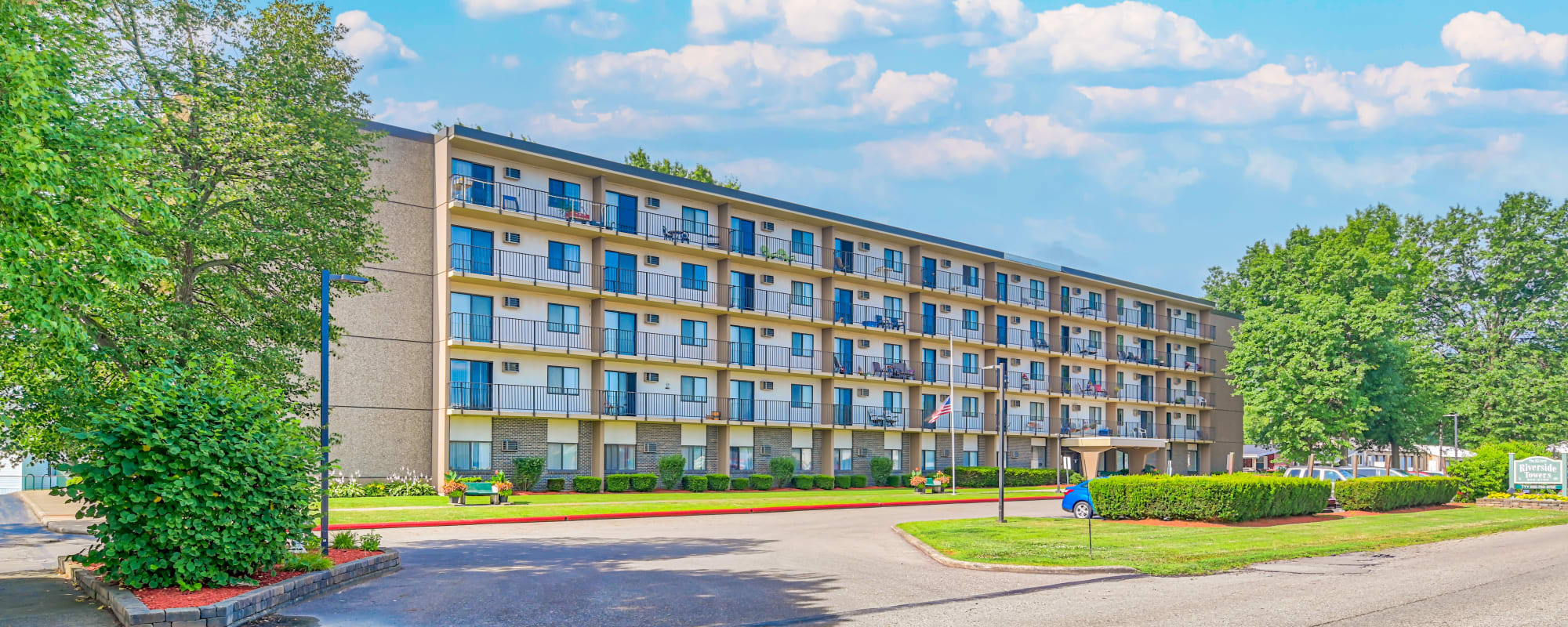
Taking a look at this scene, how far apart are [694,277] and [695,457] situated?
794 cm

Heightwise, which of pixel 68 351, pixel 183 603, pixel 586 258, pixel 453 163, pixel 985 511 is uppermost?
pixel 453 163

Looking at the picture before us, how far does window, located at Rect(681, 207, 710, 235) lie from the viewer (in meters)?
47.2

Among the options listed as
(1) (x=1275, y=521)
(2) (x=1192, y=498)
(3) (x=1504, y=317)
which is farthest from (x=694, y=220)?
(3) (x=1504, y=317)

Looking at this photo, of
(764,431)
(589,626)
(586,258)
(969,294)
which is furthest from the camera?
(969,294)

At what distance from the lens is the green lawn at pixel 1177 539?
18.5 m

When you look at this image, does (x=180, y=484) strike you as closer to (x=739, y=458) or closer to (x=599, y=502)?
(x=599, y=502)

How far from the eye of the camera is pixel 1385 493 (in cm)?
3597

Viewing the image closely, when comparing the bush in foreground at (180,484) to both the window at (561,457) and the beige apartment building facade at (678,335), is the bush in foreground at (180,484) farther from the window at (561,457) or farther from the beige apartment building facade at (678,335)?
the window at (561,457)

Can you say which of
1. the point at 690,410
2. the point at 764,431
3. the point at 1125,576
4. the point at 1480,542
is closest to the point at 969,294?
the point at 764,431

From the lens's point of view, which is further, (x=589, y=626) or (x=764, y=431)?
(x=764, y=431)

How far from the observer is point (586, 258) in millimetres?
43406

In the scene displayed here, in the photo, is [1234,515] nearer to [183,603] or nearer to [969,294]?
[183,603]

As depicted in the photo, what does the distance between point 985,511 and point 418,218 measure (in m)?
23.2

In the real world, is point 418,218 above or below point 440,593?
above
